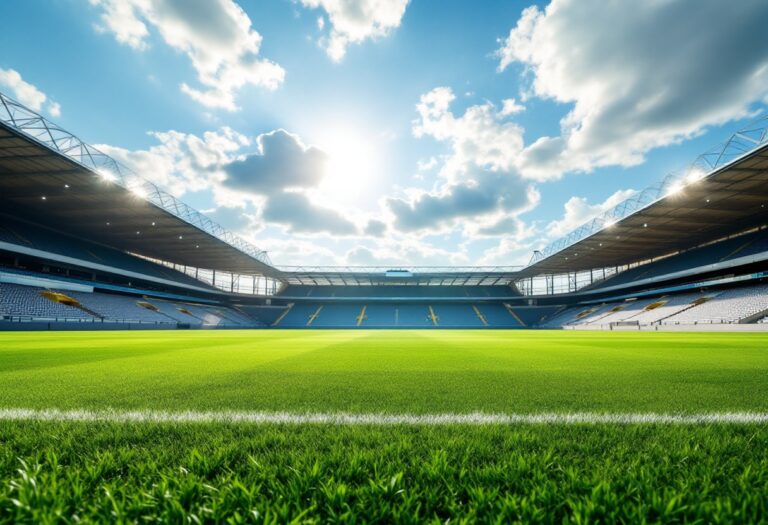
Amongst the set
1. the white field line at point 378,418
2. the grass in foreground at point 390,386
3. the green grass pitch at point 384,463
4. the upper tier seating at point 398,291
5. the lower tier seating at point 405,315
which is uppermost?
the upper tier seating at point 398,291

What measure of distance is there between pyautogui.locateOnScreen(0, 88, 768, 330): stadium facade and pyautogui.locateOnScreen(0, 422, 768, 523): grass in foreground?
22372 millimetres

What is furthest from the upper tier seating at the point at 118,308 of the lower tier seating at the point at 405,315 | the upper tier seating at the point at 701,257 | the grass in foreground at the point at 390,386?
the upper tier seating at the point at 701,257

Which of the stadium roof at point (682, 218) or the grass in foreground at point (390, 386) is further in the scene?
the stadium roof at point (682, 218)

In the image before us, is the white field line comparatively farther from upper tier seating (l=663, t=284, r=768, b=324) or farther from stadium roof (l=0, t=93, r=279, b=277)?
upper tier seating (l=663, t=284, r=768, b=324)

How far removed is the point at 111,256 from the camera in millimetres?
38031

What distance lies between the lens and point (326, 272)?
175 ft

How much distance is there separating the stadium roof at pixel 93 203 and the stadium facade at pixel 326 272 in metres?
0.14

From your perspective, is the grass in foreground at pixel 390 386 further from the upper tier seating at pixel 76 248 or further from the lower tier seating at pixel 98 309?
the upper tier seating at pixel 76 248

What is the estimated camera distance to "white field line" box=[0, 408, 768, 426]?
2.55 metres

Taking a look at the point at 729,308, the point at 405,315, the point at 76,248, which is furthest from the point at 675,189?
the point at 76,248

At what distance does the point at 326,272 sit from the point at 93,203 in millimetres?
30771

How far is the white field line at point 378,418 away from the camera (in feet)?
8.37

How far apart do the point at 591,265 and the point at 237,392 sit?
55.3 meters

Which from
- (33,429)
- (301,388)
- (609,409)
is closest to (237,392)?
(301,388)
